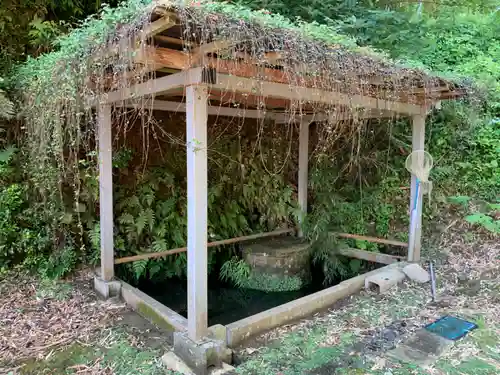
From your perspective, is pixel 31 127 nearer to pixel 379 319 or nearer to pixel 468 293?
pixel 379 319

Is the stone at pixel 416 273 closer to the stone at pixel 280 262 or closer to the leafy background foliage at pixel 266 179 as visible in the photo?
the leafy background foliage at pixel 266 179

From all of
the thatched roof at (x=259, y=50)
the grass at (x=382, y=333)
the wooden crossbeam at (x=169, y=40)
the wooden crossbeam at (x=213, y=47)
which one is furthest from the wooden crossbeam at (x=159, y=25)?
the grass at (x=382, y=333)

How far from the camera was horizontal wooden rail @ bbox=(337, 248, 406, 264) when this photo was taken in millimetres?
4997

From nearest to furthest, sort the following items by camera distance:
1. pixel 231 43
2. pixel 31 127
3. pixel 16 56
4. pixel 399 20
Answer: pixel 231 43 < pixel 31 127 < pixel 16 56 < pixel 399 20

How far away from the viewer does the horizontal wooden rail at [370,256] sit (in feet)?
16.4

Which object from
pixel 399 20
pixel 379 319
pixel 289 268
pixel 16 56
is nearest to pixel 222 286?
pixel 289 268

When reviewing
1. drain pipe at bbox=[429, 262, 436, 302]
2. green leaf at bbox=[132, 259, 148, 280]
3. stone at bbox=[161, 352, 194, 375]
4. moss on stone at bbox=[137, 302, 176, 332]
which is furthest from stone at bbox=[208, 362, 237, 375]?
drain pipe at bbox=[429, 262, 436, 302]

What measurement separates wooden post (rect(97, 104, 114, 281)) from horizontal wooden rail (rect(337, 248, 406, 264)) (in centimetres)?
324

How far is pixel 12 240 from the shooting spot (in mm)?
4293

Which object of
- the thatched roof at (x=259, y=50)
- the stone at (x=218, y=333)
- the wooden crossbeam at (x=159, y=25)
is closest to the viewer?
the wooden crossbeam at (x=159, y=25)

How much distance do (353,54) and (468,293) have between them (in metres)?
2.89

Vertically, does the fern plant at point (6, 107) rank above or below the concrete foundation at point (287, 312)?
above

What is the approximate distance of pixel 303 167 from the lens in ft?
19.7

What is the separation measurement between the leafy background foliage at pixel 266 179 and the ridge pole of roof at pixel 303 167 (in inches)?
6.0
